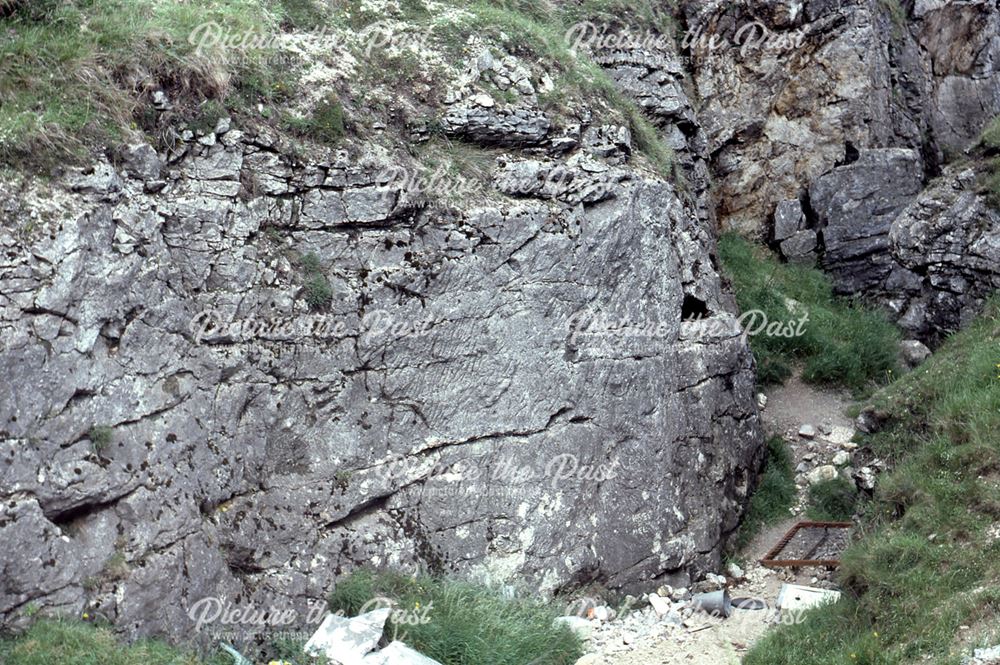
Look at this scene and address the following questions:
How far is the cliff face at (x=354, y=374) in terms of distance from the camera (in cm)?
952

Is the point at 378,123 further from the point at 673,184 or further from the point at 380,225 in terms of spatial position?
the point at 673,184

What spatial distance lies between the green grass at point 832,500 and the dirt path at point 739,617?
183 millimetres

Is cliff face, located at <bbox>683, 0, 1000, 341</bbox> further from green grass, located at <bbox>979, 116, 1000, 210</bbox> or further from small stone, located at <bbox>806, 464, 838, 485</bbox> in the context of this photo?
small stone, located at <bbox>806, 464, 838, 485</bbox>

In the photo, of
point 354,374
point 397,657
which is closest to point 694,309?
point 354,374

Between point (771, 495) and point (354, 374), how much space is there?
21.2ft

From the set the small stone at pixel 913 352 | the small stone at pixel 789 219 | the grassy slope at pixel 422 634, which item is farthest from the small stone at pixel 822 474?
the small stone at pixel 789 219

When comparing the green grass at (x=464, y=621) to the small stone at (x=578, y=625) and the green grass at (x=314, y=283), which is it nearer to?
the small stone at (x=578, y=625)

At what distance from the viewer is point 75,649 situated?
8578mm

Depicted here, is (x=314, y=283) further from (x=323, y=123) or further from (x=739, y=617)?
(x=739, y=617)

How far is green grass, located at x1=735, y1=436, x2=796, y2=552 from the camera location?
13.9 meters

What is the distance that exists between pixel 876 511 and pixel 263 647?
672 cm

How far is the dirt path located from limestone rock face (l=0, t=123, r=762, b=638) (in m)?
0.62

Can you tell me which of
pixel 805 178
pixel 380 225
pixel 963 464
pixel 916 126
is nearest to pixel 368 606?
pixel 380 225

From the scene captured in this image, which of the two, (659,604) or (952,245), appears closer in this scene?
(659,604)
